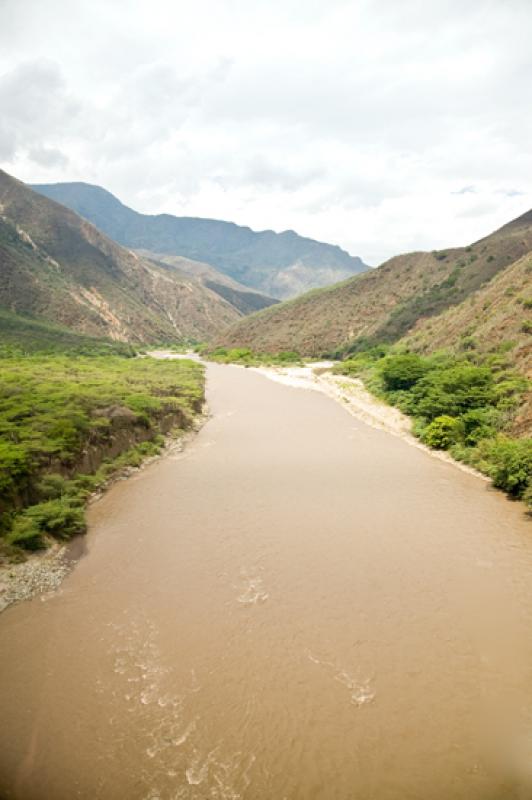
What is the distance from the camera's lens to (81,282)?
356 ft

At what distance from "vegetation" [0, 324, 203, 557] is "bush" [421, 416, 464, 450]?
610 inches

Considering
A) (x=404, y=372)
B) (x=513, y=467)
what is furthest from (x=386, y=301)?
(x=513, y=467)

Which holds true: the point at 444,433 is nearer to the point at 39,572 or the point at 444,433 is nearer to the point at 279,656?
the point at 279,656

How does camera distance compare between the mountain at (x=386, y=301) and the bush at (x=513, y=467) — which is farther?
the mountain at (x=386, y=301)

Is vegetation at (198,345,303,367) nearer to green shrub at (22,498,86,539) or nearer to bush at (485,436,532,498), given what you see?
bush at (485,436,532,498)

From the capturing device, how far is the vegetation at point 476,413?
18.4 m

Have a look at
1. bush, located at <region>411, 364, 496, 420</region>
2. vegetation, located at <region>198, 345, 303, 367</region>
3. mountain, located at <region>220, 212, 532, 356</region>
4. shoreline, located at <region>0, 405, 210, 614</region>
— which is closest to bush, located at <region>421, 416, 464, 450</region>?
bush, located at <region>411, 364, 496, 420</region>

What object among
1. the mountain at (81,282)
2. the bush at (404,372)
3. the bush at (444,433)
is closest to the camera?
the bush at (444,433)

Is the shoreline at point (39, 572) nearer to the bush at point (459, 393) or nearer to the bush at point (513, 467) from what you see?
the bush at point (513, 467)

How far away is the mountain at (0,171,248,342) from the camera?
90125mm

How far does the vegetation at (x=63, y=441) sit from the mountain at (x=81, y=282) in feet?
205

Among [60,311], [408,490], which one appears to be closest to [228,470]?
[408,490]

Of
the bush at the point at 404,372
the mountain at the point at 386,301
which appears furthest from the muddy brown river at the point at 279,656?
the mountain at the point at 386,301

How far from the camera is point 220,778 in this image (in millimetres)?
6961
